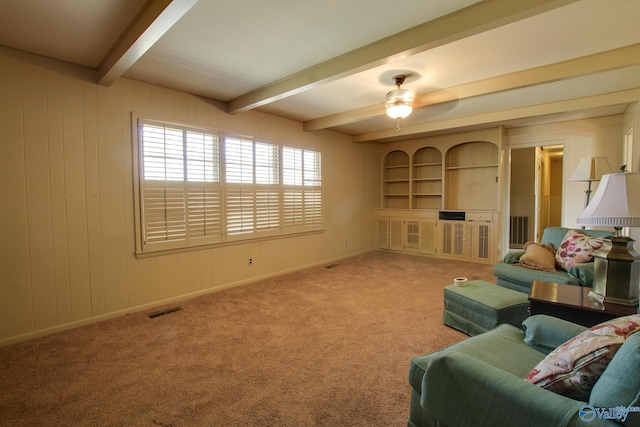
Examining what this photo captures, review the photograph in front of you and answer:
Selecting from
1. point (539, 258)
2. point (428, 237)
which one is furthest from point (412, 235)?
point (539, 258)

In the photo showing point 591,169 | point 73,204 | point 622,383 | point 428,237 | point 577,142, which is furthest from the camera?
point 428,237

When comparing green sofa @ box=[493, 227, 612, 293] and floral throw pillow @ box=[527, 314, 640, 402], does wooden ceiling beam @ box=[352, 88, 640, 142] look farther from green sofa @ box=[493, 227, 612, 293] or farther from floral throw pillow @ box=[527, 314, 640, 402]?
floral throw pillow @ box=[527, 314, 640, 402]

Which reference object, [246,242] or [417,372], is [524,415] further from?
[246,242]

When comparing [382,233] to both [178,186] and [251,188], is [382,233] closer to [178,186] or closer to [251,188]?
[251,188]

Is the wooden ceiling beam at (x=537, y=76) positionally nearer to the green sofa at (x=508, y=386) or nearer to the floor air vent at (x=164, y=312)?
the green sofa at (x=508, y=386)

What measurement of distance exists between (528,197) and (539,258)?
457 cm

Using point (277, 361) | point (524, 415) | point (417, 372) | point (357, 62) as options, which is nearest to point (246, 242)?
point (277, 361)

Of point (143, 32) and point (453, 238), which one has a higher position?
point (143, 32)

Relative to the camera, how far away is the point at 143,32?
2.12 m

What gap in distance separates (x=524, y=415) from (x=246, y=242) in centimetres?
382

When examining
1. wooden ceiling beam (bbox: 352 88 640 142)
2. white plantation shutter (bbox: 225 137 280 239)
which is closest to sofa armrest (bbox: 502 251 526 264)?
wooden ceiling beam (bbox: 352 88 640 142)

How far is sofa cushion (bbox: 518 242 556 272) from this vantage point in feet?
10.7

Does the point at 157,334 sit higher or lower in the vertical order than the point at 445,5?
lower

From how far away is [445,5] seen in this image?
82.0 inches
